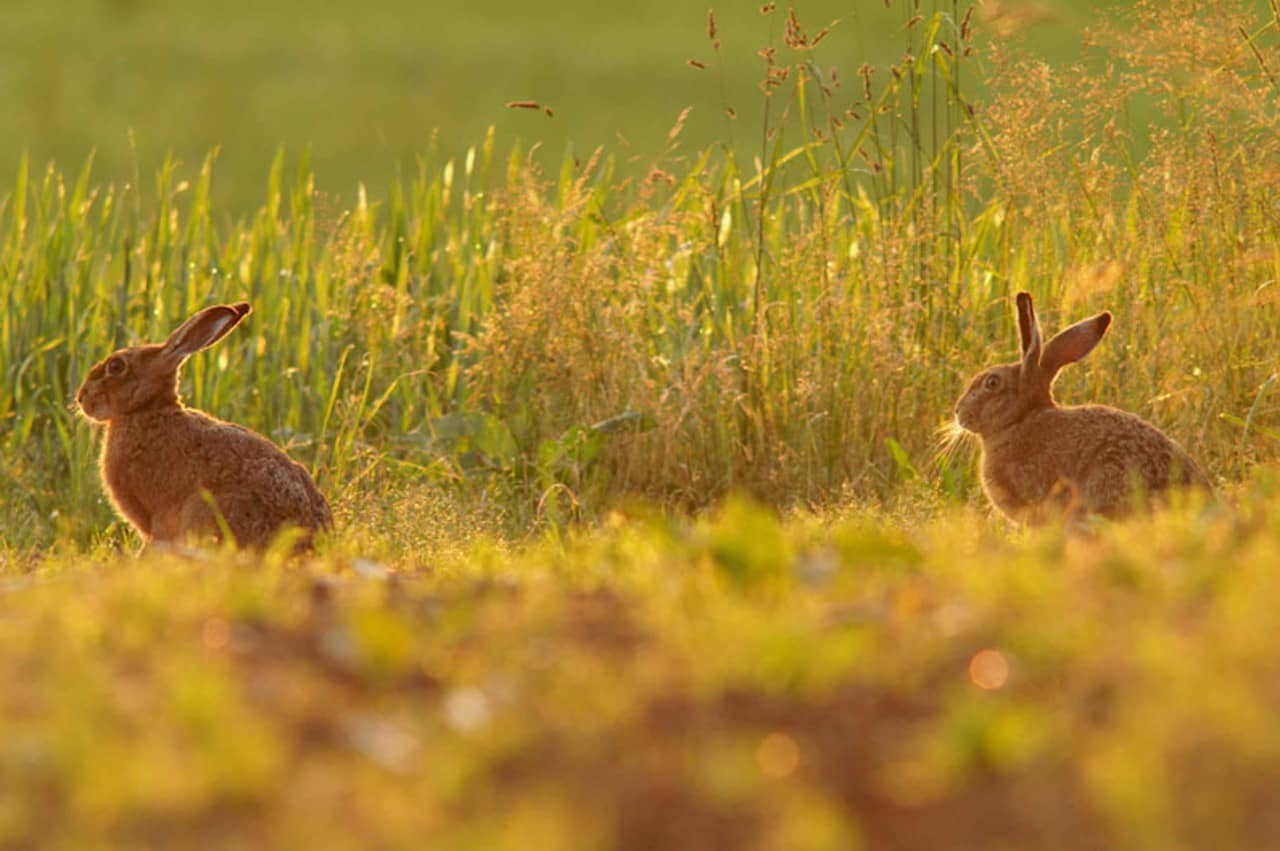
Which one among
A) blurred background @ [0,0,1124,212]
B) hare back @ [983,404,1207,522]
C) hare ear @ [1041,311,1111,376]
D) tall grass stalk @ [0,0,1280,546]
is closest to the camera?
hare back @ [983,404,1207,522]

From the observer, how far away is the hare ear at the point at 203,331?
248 inches

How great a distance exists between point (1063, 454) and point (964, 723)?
3402mm

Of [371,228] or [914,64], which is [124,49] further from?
[914,64]

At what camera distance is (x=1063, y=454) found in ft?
19.8

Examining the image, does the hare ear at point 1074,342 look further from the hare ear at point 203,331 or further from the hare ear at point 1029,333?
the hare ear at point 203,331

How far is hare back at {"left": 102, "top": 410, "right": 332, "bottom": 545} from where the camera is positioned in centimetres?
588

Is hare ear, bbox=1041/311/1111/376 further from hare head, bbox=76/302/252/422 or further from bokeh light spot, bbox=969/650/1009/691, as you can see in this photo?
bokeh light spot, bbox=969/650/1009/691

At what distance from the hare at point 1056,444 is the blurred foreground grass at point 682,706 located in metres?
1.63

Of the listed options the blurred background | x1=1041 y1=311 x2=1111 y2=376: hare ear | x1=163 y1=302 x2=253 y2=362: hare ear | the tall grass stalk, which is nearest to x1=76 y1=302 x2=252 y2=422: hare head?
x1=163 y1=302 x2=253 y2=362: hare ear

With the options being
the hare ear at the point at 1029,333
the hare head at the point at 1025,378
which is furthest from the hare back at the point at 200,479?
the hare ear at the point at 1029,333

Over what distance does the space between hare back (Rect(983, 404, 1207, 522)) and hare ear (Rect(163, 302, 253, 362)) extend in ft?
8.75

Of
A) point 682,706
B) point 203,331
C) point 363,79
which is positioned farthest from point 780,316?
point 363,79

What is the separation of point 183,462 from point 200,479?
4.8 inches

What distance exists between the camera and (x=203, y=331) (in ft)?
20.8
